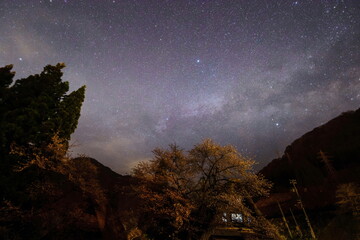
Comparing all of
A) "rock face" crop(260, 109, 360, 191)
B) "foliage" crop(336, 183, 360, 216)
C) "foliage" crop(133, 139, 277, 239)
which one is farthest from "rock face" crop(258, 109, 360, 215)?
"foliage" crop(133, 139, 277, 239)

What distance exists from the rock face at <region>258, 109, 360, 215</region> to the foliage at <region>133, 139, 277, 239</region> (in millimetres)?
26679

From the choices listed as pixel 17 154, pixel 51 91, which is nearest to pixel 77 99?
pixel 51 91

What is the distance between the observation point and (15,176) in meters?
14.9

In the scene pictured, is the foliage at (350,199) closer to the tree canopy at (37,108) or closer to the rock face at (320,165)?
the rock face at (320,165)

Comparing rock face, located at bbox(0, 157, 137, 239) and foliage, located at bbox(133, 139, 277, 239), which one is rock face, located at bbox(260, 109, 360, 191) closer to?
foliage, located at bbox(133, 139, 277, 239)

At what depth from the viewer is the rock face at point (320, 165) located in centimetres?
3647

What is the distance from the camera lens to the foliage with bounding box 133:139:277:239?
1684 centimetres

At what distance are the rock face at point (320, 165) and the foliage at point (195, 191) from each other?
26.7m

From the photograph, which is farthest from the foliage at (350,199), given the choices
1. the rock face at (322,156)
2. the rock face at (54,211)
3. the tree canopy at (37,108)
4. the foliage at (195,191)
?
the tree canopy at (37,108)

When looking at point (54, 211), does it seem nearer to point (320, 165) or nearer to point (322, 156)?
point (322, 156)

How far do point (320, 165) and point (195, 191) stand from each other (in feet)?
131

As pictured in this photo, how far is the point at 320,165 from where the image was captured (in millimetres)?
42875

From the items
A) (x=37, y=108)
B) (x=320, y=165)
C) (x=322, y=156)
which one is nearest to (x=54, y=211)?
(x=37, y=108)

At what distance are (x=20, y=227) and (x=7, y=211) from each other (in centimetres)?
164
